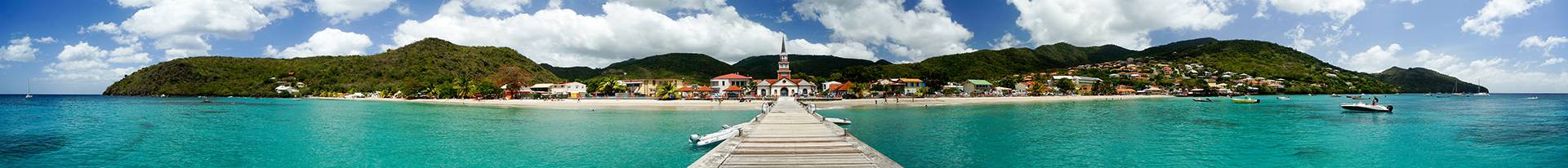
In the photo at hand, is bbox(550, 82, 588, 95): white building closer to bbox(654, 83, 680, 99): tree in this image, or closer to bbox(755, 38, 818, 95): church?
bbox(654, 83, 680, 99): tree

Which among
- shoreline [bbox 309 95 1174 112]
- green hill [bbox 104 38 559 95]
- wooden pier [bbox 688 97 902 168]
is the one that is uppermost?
green hill [bbox 104 38 559 95]

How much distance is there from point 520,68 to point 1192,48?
161 m

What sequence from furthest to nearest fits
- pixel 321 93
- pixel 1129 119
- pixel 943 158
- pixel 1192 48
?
pixel 1192 48 → pixel 321 93 → pixel 1129 119 → pixel 943 158

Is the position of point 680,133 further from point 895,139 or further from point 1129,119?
point 1129,119

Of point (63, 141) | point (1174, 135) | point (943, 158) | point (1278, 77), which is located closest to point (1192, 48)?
point (1278, 77)

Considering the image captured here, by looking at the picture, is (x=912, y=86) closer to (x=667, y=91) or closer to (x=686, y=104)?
(x=667, y=91)

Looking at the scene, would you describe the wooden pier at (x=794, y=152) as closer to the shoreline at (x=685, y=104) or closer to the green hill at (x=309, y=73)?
the shoreline at (x=685, y=104)

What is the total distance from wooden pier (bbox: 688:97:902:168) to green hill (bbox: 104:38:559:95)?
9503 cm

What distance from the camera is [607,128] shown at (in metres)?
24.6

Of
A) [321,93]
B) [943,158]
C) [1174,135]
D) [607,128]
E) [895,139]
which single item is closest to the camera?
[943,158]

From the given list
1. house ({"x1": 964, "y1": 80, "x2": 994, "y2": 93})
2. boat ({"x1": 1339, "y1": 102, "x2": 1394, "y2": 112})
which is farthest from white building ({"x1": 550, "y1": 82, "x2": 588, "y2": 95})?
boat ({"x1": 1339, "y1": 102, "x2": 1394, "y2": 112})

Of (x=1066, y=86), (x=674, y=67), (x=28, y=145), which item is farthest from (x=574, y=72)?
(x=28, y=145)

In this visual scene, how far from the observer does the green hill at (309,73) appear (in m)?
109

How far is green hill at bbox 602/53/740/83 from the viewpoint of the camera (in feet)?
478
